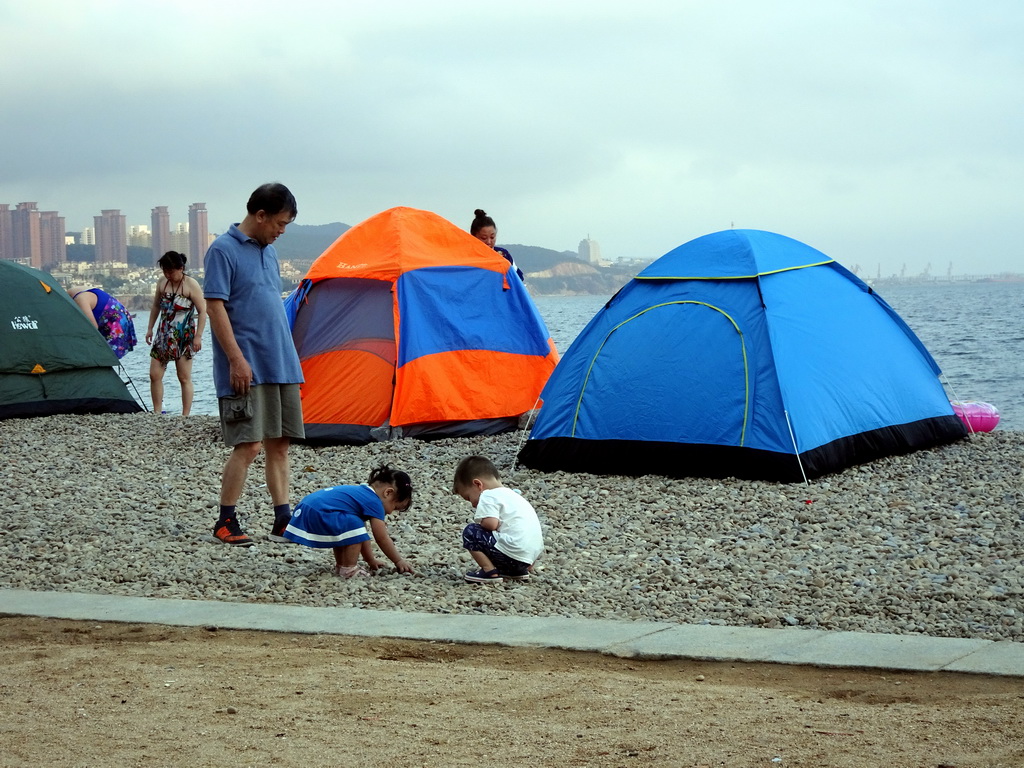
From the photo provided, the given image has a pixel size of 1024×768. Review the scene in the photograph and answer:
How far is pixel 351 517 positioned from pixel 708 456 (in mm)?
3424

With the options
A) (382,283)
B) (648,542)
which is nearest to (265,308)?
(648,542)

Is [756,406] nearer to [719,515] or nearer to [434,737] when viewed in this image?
[719,515]

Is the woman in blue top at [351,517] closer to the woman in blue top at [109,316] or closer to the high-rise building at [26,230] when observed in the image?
the woman in blue top at [109,316]

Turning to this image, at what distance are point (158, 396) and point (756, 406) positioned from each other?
24.5ft

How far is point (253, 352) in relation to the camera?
641cm

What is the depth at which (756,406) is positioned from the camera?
826 cm

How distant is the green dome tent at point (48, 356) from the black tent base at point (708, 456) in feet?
21.1

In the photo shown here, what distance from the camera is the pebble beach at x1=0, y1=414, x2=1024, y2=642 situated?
526cm

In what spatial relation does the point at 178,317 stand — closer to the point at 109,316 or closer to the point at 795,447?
the point at 109,316

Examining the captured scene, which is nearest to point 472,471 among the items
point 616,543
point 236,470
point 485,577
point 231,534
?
point 485,577

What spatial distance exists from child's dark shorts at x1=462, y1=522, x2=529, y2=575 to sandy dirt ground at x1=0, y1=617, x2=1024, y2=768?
1.18 metres

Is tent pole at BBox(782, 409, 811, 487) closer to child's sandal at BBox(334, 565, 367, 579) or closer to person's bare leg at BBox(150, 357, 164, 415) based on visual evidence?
child's sandal at BBox(334, 565, 367, 579)

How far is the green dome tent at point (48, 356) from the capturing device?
→ 12773 mm

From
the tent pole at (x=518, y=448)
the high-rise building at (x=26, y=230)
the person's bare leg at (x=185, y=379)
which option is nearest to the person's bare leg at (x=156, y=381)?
the person's bare leg at (x=185, y=379)
